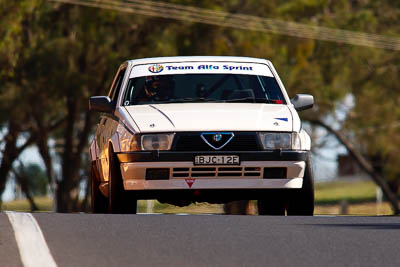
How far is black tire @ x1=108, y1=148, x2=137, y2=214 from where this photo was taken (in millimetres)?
11438

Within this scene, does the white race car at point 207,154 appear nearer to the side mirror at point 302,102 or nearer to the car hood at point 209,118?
the car hood at point 209,118

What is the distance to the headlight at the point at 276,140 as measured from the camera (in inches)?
445

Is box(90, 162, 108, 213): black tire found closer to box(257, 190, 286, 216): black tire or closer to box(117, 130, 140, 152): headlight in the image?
box(117, 130, 140, 152): headlight

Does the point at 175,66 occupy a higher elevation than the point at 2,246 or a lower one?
higher

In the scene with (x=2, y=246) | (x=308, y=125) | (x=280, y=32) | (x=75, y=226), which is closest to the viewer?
(x=2, y=246)

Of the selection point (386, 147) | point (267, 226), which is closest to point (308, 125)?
point (386, 147)

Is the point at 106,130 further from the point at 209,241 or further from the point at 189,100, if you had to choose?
the point at 209,241

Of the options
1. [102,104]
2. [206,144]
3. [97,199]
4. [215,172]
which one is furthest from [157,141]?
[97,199]

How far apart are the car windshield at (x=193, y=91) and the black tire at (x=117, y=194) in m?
1.10

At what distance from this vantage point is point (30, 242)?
8164 mm

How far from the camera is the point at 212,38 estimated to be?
3747 cm

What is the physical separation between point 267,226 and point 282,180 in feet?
5.95

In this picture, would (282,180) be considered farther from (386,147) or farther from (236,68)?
(386,147)

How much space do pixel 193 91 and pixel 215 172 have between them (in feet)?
5.10
